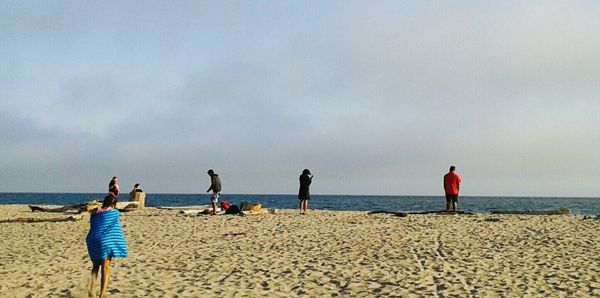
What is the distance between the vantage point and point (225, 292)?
301 inches

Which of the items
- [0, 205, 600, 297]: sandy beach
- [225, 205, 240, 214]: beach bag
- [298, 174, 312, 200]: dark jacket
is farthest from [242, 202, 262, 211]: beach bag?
[0, 205, 600, 297]: sandy beach

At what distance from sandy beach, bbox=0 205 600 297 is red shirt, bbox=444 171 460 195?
14.3ft

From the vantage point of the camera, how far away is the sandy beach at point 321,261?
25.5 ft

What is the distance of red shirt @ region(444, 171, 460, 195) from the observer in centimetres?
2036

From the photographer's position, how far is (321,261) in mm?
9969

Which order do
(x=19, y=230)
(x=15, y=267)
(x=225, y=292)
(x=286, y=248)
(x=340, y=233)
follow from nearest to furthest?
(x=225, y=292)
(x=15, y=267)
(x=286, y=248)
(x=340, y=233)
(x=19, y=230)

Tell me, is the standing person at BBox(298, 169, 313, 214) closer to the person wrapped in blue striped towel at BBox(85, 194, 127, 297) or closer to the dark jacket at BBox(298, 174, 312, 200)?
the dark jacket at BBox(298, 174, 312, 200)

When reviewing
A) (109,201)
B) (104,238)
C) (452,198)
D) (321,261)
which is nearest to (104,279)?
(104,238)

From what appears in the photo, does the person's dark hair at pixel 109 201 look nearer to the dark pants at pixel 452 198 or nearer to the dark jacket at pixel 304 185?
the dark jacket at pixel 304 185

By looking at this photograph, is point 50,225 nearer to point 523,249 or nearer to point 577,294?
point 523,249

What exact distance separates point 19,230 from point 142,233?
15.4 feet

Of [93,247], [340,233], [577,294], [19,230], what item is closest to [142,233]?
[19,230]

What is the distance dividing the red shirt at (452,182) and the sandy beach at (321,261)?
4.37m

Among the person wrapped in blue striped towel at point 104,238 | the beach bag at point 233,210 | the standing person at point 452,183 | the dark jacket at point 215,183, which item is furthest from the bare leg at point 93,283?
the standing person at point 452,183
